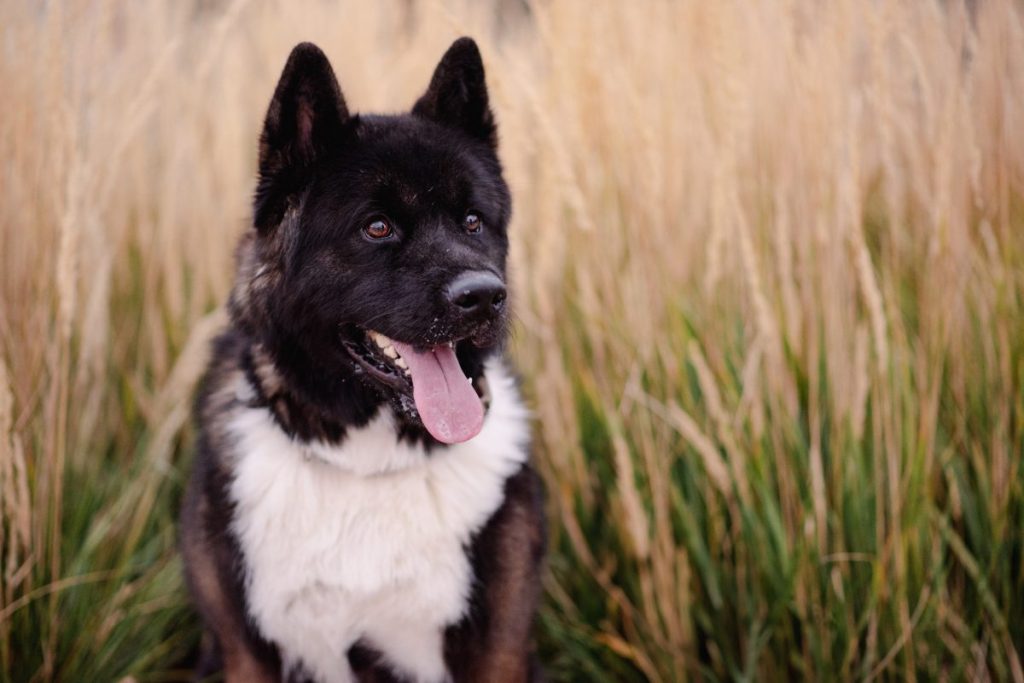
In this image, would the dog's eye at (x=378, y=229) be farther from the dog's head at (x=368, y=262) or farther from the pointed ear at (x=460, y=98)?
the pointed ear at (x=460, y=98)

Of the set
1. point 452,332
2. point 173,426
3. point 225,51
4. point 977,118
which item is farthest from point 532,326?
point 225,51

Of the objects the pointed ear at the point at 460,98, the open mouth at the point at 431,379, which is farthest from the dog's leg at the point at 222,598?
the pointed ear at the point at 460,98

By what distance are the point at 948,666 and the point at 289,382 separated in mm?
1970

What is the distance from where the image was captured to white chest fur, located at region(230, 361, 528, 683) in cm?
233

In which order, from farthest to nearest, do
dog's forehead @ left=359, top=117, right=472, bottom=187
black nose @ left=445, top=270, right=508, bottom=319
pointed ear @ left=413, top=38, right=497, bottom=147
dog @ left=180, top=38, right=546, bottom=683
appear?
pointed ear @ left=413, top=38, right=497, bottom=147 < dog's forehead @ left=359, top=117, right=472, bottom=187 < dog @ left=180, top=38, right=546, bottom=683 < black nose @ left=445, top=270, right=508, bottom=319

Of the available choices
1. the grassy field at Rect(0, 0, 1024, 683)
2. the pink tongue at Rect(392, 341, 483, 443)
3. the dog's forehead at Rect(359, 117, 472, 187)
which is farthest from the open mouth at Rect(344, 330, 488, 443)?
the grassy field at Rect(0, 0, 1024, 683)

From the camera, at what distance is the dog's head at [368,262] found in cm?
227

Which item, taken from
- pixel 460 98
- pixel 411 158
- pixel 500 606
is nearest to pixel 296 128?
pixel 411 158

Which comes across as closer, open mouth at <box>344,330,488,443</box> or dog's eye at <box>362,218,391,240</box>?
open mouth at <box>344,330,488,443</box>

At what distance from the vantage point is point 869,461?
266 cm

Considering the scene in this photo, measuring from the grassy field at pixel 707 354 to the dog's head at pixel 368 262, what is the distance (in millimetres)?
433

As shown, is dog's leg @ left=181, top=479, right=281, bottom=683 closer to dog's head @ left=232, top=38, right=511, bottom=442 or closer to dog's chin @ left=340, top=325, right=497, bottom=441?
dog's head @ left=232, top=38, right=511, bottom=442

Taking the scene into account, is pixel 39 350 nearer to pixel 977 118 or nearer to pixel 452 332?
pixel 452 332

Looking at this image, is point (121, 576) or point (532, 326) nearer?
point (121, 576)
